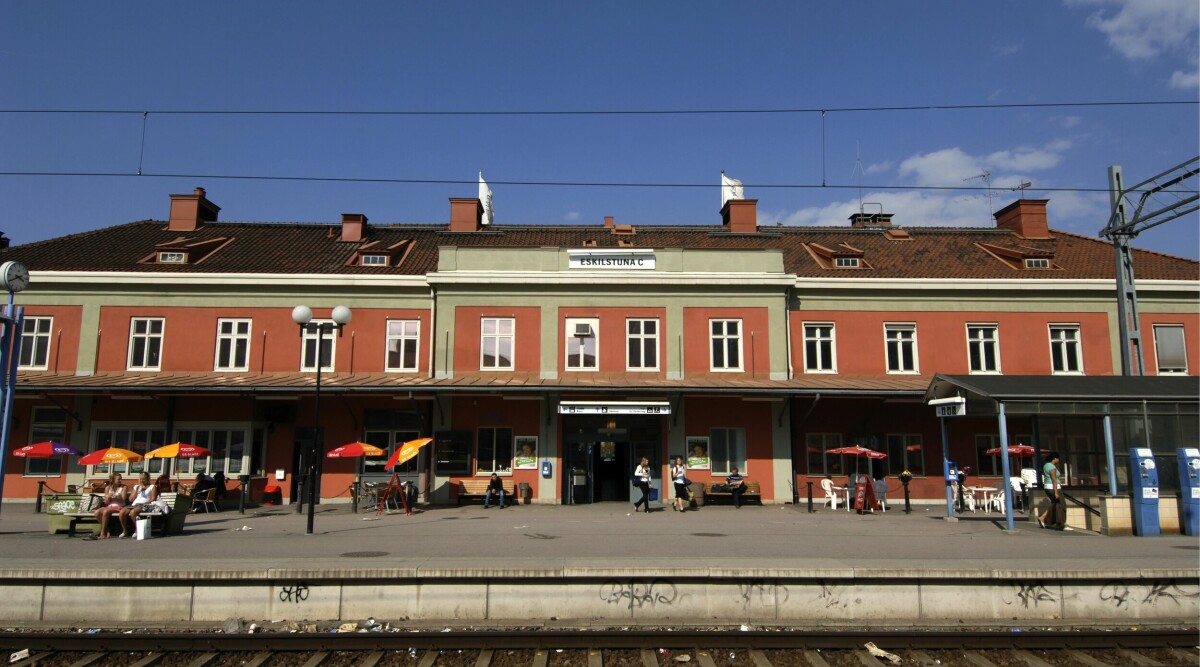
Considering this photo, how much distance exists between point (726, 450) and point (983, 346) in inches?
379

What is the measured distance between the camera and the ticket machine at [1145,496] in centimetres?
1476

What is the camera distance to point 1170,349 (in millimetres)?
25578

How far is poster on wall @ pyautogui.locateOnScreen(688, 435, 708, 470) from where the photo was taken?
23859 mm

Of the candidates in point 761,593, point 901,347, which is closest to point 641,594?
point 761,593

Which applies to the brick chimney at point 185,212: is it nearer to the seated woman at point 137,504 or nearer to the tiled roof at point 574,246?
the tiled roof at point 574,246

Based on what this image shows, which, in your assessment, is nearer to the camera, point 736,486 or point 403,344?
point 736,486

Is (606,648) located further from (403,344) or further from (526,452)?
(403,344)

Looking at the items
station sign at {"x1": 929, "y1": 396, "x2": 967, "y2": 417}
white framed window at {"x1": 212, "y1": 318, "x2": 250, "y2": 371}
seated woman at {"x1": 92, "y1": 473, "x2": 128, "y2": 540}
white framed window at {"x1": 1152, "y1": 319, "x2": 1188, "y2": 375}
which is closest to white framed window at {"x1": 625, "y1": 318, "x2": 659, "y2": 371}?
station sign at {"x1": 929, "y1": 396, "x2": 967, "y2": 417}

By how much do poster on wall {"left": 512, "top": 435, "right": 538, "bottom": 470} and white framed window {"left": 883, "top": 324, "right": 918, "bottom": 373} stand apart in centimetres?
1206

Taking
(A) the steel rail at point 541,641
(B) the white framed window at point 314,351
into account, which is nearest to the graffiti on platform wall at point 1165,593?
(A) the steel rail at point 541,641

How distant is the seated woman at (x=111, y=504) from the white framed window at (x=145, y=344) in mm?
9992

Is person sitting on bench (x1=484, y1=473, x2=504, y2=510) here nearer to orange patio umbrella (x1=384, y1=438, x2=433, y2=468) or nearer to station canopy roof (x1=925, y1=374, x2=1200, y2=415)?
orange patio umbrella (x1=384, y1=438, x2=433, y2=468)

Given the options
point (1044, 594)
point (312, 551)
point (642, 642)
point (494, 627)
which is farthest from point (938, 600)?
point (312, 551)

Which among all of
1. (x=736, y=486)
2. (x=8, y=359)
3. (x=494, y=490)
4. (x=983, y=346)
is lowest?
(x=494, y=490)
